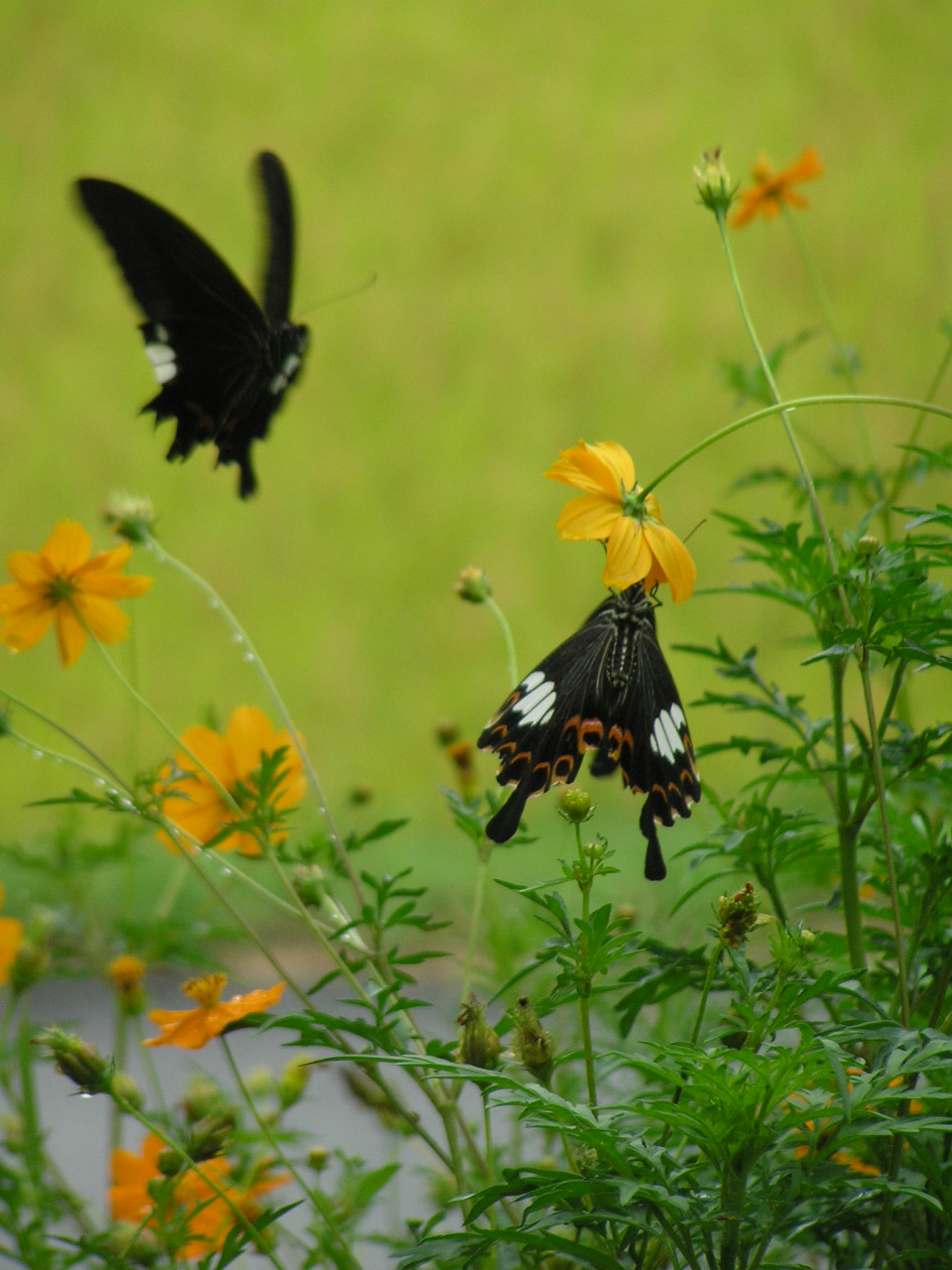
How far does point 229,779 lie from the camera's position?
0.58 m

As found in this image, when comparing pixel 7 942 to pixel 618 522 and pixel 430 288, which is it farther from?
pixel 430 288

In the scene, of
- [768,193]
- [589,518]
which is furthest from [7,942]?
[768,193]

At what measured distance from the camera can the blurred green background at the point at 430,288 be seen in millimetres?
2455

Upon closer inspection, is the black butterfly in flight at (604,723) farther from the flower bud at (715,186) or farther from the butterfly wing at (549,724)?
the flower bud at (715,186)

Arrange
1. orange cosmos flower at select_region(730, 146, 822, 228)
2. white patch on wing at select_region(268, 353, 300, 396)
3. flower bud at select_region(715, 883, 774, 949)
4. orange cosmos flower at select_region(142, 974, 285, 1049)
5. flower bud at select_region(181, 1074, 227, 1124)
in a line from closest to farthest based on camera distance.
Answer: flower bud at select_region(715, 883, 774, 949) → orange cosmos flower at select_region(142, 974, 285, 1049) → flower bud at select_region(181, 1074, 227, 1124) → white patch on wing at select_region(268, 353, 300, 396) → orange cosmos flower at select_region(730, 146, 822, 228)

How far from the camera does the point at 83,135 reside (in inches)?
97.7

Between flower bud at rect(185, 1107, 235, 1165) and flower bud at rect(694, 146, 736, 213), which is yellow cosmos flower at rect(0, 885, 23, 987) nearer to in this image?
flower bud at rect(185, 1107, 235, 1165)

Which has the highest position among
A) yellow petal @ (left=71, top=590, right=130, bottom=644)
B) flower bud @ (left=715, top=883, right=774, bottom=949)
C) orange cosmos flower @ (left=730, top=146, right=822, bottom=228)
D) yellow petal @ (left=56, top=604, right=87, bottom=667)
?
orange cosmos flower @ (left=730, top=146, right=822, bottom=228)

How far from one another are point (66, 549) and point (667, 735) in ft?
0.96

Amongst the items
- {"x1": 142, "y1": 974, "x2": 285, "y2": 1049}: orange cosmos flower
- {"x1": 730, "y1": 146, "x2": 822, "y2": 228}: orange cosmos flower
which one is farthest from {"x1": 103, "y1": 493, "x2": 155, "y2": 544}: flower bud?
{"x1": 730, "y1": 146, "x2": 822, "y2": 228}: orange cosmos flower

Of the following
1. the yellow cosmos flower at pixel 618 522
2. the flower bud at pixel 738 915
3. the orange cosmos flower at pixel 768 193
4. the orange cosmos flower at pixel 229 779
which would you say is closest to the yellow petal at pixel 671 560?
the yellow cosmos flower at pixel 618 522

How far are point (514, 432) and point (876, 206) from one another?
906mm

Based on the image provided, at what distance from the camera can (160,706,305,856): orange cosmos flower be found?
541 mm

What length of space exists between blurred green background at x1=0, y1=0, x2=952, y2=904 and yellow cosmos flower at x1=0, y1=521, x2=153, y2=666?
1.87m
